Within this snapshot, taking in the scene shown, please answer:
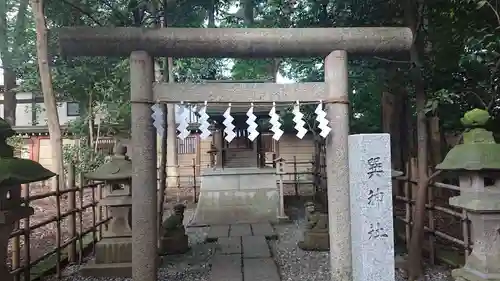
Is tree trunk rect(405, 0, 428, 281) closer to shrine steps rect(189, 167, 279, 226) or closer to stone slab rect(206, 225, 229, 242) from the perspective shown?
stone slab rect(206, 225, 229, 242)

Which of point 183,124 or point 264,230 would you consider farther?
point 264,230

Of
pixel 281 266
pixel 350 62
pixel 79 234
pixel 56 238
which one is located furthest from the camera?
pixel 350 62

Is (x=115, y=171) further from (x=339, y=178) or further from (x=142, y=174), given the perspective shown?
(x=339, y=178)

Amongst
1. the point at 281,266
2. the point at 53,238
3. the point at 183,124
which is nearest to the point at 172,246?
the point at 281,266

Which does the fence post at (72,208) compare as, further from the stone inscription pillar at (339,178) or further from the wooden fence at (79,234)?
the stone inscription pillar at (339,178)

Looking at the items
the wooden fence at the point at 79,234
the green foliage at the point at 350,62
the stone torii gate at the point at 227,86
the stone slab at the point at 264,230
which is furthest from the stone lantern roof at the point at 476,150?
the stone slab at the point at 264,230

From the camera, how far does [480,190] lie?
384cm

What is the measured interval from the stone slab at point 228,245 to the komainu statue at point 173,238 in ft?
2.26

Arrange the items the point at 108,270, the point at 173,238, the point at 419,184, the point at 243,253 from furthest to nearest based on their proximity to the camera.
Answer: the point at 173,238 < the point at 243,253 < the point at 108,270 < the point at 419,184

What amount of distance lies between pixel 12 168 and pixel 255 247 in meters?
4.94

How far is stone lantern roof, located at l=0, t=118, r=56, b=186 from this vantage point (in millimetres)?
3461

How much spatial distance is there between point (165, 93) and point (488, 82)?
4357 mm

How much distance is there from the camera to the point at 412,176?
6.14 meters

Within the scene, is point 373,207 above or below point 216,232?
above
